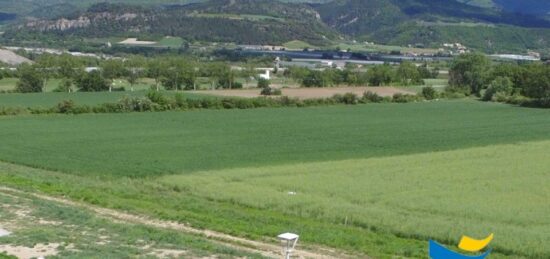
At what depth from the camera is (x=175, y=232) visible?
86.8 ft

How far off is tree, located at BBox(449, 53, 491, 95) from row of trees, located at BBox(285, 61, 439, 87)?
23.2ft

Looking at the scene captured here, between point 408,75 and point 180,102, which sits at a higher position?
point 180,102

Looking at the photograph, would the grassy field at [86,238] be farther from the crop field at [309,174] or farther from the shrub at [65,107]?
the shrub at [65,107]


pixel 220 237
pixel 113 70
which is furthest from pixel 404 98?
pixel 220 237

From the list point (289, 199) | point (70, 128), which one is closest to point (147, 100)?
point (70, 128)

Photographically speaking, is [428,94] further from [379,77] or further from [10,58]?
[10,58]

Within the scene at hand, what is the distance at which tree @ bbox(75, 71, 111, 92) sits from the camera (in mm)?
105125

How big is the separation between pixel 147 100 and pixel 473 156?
3953 cm

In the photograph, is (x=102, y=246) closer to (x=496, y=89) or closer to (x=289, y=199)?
(x=289, y=199)

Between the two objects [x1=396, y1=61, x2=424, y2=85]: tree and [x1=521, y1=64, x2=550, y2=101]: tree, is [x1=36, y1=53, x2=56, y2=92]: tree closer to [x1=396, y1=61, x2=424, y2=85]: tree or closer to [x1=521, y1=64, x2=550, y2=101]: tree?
[x1=396, y1=61, x2=424, y2=85]: tree

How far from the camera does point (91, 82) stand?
4163 inches

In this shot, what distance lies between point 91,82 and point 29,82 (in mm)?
7967

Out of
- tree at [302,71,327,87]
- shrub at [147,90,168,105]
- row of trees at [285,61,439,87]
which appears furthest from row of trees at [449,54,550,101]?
shrub at [147,90,168,105]

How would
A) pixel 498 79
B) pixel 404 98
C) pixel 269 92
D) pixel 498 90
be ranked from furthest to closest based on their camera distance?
1. pixel 498 79
2. pixel 498 90
3. pixel 404 98
4. pixel 269 92
